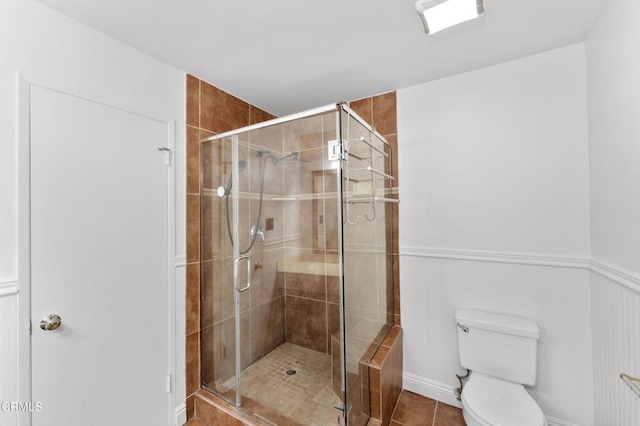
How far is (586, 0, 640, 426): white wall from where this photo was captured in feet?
3.80

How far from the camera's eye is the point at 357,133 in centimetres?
169

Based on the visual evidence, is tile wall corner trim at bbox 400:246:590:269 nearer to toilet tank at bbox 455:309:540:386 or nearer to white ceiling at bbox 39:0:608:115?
toilet tank at bbox 455:309:540:386

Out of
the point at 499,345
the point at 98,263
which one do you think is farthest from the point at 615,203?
the point at 98,263

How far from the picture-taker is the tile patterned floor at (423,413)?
1824 millimetres

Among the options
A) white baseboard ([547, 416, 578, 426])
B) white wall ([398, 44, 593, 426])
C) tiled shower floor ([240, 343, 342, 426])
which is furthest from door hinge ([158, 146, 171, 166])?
white baseboard ([547, 416, 578, 426])

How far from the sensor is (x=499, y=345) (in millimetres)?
1723

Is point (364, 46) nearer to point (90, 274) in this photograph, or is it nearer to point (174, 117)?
point (174, 117)

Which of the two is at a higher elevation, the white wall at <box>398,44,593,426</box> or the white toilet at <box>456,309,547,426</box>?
the white wall at <box>398,44,593,426</box>

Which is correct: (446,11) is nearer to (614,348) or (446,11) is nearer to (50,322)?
(614,348)

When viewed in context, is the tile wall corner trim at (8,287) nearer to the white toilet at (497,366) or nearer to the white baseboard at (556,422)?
the white toilet at (497,366)

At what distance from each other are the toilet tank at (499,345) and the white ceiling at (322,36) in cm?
177

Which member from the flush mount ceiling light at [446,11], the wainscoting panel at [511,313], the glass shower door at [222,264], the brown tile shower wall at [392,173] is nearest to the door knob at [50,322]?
the glass shower door at [222,264]

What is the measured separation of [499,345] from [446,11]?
77.5 inches

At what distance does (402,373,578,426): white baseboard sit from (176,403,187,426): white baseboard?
1658 millimetres
